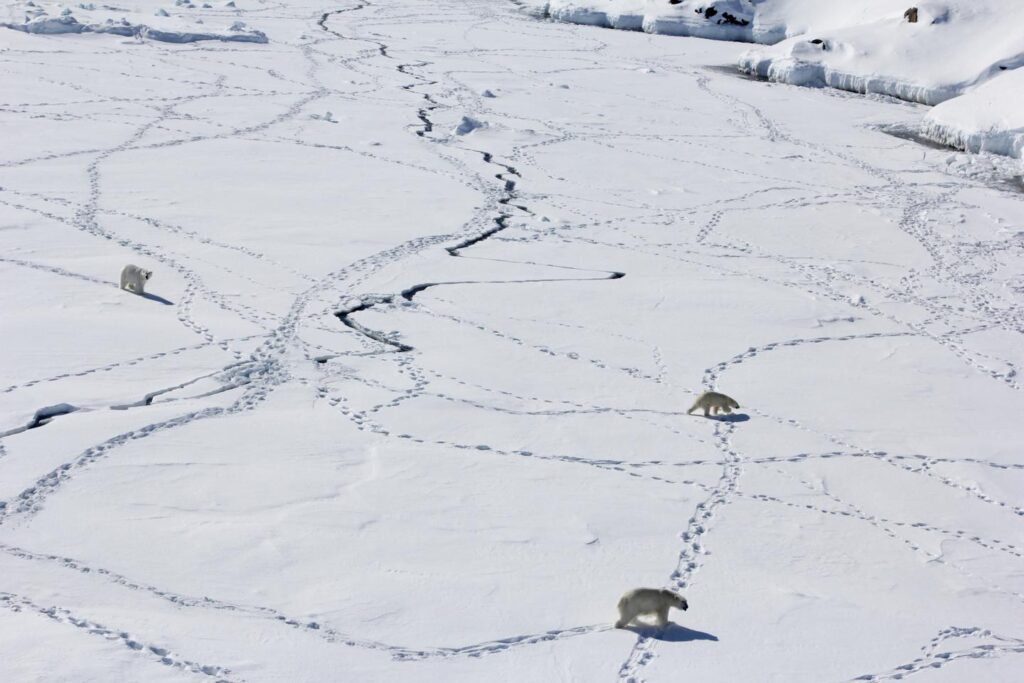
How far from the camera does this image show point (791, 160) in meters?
11.0

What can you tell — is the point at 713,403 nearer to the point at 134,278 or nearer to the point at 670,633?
the point at 670,633

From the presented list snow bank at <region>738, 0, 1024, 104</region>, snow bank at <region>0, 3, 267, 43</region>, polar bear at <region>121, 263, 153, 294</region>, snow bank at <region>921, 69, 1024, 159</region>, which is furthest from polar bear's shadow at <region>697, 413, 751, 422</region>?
snow bank at <region>0, 3, 267, 43</region>

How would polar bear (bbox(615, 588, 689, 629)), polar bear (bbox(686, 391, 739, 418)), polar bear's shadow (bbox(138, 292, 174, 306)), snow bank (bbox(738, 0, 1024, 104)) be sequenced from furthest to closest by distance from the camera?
snow bank (bbox(738, 0, 1024, 104)), polar bear's shadow (bbox(138, 292, 174, 306)), polar bear (bbox(686, 391, 739, 418)), polar bear (bbox(615, 588, 689, 629))

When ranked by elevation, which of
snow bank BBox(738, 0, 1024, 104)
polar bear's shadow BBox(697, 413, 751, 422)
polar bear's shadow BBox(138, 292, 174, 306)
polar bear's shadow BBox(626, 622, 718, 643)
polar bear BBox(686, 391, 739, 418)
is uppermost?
snow bank BBox(738, 0, 1024, 104)

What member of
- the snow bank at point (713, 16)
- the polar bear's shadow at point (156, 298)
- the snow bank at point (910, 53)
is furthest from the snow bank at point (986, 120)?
the polar bear's shadow at point (156, 298)

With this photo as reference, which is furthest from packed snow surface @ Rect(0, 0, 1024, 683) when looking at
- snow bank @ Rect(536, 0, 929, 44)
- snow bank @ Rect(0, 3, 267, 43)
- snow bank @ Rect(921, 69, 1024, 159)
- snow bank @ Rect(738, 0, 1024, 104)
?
snow bank @ Rect(536, 0, 929, 44)

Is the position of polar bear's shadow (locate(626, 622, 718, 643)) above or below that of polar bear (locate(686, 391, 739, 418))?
below

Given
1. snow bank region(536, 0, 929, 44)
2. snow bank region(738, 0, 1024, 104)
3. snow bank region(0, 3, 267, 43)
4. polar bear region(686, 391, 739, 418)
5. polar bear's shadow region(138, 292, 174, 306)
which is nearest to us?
polar bear region(686, 391, 739, 418)

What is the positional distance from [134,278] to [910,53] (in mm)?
11067

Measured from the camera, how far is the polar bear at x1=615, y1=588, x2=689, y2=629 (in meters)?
3.65

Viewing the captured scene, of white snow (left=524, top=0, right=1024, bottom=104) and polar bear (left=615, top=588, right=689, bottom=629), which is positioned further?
white snow (left=524, top=0, right=1024, bottom=104)

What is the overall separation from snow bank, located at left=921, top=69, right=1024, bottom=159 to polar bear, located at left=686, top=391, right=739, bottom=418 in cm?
692

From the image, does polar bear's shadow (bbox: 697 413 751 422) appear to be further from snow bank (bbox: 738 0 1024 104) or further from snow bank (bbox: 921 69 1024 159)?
snow bank (bbox: 738 0 1024 104)

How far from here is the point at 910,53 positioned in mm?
14375
